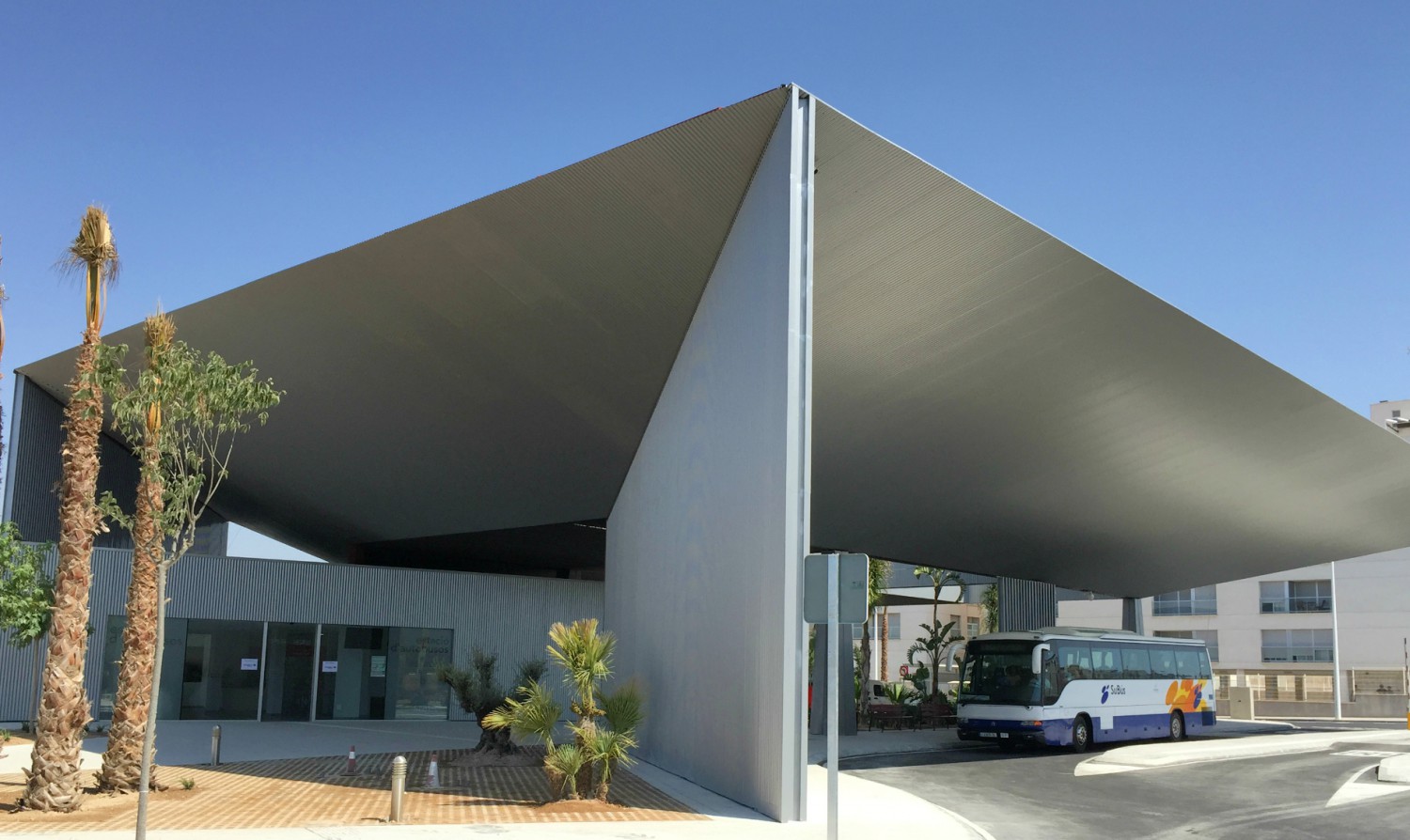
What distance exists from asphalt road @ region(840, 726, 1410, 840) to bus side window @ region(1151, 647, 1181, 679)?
4342 millimetres

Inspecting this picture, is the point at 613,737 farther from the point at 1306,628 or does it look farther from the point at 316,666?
the point at 1306,628

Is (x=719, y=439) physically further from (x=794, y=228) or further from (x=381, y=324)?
(x=381, y=324)

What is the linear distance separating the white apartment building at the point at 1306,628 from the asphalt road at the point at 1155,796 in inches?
1462

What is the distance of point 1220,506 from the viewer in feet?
93.6

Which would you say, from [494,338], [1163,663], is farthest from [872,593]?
[494,338]

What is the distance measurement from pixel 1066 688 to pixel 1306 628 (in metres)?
43.4

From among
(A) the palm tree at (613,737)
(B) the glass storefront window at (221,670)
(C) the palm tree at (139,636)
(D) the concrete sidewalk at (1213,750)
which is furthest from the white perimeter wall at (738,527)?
(B) the glass storefront window at (221,670)

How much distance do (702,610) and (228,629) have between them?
612 inches

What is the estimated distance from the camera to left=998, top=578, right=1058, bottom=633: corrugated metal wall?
3725 centimetres

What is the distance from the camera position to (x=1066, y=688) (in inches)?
995

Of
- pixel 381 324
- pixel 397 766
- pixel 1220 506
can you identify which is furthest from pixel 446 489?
pixel 1220 506

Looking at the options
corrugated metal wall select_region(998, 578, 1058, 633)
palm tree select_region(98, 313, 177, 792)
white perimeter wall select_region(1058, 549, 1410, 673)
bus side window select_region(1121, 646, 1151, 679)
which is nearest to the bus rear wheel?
bus side window select_region(1121, 646, 1151, 679)

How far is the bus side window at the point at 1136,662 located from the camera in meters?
27.5

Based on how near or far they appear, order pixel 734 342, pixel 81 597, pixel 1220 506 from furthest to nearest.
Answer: pixel 1220 506 < pixel 734 342 < pixel 81 597
